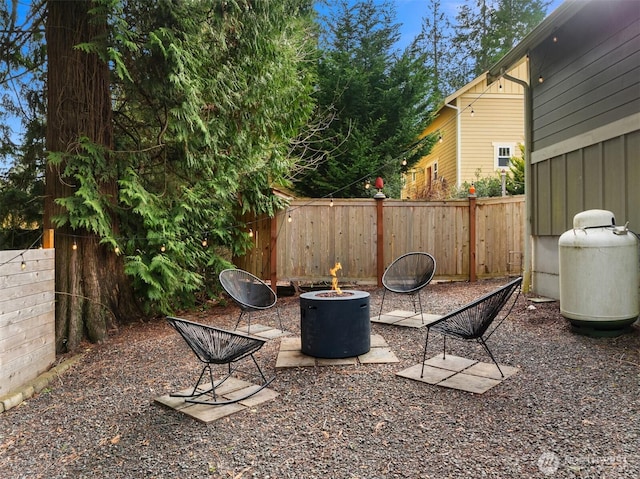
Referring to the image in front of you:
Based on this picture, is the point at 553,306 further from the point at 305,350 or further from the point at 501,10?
the point at 501,10

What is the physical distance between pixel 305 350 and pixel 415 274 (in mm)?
2364

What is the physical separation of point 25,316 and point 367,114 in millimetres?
9025

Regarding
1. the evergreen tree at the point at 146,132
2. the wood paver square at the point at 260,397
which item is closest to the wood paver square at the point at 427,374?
the wood paver square at the point at 260,397

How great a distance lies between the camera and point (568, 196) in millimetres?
5344

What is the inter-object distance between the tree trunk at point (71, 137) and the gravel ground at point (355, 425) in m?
0.86

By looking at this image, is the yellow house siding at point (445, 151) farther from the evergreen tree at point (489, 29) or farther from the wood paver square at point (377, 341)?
the wood paver square at point (377, 341)

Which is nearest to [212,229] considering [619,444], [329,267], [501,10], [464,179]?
[329,267]

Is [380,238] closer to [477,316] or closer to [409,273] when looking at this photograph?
[409,273]

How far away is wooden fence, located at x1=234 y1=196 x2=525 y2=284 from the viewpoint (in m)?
7.23

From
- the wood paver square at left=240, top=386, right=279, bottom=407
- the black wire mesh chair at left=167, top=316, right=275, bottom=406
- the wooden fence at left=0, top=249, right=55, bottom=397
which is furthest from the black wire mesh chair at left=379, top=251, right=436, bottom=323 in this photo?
the wooden fence at left=0, top=249, right=55, bottom=397

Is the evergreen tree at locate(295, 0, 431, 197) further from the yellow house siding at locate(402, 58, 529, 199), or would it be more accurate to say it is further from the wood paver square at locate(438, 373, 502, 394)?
the wood paver square at locate(438, 373, 502, 394)

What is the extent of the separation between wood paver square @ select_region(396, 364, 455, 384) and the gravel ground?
8 cm

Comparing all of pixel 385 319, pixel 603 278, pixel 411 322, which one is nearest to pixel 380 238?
pixel 385 319

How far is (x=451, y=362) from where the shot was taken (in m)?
3.53
